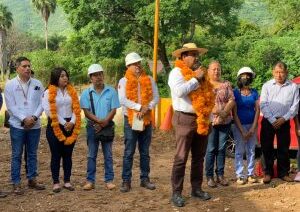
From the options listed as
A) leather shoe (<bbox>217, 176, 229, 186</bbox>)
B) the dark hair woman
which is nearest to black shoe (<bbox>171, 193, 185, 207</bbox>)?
leather shoe (<bbox>217, 176, 229, 186</bbox>)

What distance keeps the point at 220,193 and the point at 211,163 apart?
1.53ft

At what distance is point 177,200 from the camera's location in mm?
5910

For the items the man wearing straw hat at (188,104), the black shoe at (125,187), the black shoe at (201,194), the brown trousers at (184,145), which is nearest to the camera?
the man wearing straw hat at (188,104)

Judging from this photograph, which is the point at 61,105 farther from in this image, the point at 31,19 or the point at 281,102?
the point at 31,19

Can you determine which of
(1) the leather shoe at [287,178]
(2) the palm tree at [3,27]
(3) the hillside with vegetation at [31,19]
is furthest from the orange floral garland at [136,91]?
(3) the hillside with vegetation at [31,19]

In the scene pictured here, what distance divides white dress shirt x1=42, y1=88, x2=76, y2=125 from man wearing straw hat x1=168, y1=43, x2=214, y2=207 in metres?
1.47

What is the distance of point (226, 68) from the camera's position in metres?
22.8

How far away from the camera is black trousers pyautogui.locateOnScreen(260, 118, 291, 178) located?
6863 millimetres

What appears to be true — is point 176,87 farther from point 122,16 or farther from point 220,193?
point 122,16

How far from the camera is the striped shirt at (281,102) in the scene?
6.75 metres

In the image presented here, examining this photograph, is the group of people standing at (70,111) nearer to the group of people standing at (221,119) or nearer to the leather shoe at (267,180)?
the group of people standing at (221,119)

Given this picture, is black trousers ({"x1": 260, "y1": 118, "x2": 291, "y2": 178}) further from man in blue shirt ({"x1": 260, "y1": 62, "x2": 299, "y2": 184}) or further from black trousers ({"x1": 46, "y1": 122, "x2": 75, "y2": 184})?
black trousers ({"x1": 46, "y1": 122, "x2": 75, "y2": 184})

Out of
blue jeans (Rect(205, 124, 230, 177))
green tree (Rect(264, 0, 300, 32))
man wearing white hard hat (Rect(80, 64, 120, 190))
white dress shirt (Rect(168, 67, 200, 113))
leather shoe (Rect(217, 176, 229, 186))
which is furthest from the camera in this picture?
green tree (Rect(264, 0, 300, 32))

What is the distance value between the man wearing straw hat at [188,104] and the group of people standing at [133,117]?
1 centimetres
